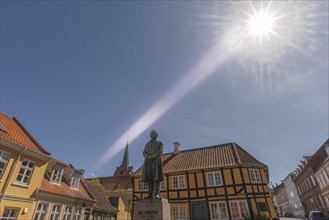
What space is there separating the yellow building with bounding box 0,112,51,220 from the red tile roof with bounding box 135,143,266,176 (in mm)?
11293

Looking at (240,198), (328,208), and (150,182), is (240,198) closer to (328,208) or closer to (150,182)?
(150,182)

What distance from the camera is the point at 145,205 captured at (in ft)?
20.6

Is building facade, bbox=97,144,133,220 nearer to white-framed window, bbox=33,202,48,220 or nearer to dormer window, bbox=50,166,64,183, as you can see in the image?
dormer window, bbox=50,166,64,183

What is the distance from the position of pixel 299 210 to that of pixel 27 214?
50.8 metres

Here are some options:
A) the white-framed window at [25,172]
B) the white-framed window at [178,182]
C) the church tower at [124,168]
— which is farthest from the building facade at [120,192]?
the white-framed window at [25,172]

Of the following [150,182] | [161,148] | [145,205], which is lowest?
[145,205]

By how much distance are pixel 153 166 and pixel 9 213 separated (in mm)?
11015

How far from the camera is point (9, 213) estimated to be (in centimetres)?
1185

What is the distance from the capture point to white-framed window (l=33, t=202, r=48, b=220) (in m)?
13.4

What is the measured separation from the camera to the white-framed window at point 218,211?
59.6ft

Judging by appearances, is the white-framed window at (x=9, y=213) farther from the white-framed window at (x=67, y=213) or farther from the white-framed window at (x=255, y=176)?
the white-framed window at (x=255, y=176)

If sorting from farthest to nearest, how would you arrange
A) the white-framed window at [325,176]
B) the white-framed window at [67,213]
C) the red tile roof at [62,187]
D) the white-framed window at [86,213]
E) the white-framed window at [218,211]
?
1. the white-framed window at [325,176]
2. the white-framed window at [218,211]
3. the white-framed window at [86,213]
4. the white-framed window at [67,213]
5. the red tile roof at [62,187]

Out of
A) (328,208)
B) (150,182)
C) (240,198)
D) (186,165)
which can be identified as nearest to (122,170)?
(186,165)

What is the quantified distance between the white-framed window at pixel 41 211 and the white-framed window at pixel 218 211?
14.0 meters
